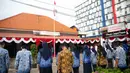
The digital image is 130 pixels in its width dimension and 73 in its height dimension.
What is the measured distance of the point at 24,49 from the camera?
572 cm

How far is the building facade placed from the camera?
37803 millimetres

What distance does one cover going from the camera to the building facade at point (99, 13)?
37803 millimetres

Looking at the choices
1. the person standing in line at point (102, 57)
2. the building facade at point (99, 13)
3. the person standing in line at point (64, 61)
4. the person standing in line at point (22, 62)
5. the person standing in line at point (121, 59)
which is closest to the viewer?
the person standing in line at point (22, 62)

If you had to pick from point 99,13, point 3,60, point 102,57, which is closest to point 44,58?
point 3,60

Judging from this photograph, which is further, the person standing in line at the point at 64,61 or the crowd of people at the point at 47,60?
the person standing in line at the point at 64,61

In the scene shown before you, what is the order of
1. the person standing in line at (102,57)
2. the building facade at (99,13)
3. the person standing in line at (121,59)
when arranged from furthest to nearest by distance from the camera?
the building facade at (99,13) → the person standing in line at (102,57) → the person standing in line at (121,59)

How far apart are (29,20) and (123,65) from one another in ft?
56.4

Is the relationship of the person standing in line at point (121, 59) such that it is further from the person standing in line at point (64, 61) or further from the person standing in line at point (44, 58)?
the person standing in line at point (44, 58)

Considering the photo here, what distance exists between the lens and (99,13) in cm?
4541

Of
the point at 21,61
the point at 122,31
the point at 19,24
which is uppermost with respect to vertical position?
the point at 19,24

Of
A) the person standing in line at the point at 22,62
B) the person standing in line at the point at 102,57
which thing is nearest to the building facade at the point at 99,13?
the person standing in line at the point at 102,57

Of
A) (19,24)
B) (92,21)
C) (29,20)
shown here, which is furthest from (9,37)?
(92,21)

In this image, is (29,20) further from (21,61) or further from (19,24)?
(21,61)

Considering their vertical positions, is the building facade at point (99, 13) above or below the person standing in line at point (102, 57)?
above
